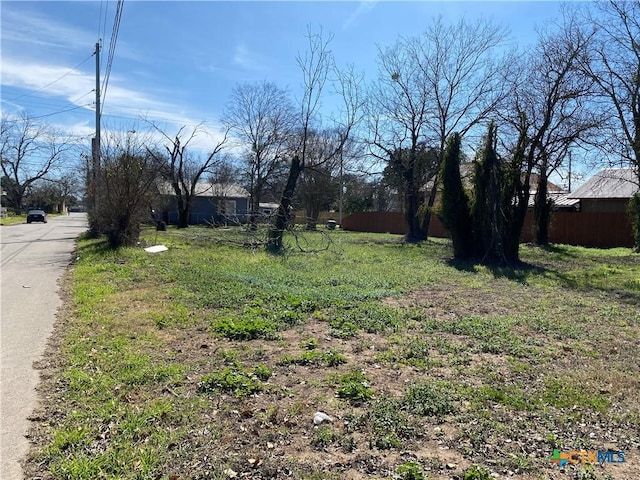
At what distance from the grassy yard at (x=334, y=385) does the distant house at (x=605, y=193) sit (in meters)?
22.6

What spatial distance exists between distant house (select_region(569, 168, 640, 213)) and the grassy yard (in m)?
22.6

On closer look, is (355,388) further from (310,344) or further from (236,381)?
(310,344)

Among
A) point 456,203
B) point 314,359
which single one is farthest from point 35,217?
point 314,359

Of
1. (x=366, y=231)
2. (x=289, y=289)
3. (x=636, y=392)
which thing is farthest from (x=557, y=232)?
(x=636, y=392)

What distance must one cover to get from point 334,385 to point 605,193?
100 feet

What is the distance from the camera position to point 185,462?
3000 mm

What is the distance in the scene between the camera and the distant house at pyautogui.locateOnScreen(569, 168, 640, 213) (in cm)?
2780

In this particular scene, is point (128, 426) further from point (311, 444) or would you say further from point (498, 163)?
point (498, 163)

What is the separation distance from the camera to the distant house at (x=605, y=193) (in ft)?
91.2

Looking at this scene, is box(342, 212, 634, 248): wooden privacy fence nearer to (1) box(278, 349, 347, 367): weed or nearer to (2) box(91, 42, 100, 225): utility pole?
(2) box(91, 42, 100, 225): utility pole

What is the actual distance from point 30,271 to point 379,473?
11.9 m

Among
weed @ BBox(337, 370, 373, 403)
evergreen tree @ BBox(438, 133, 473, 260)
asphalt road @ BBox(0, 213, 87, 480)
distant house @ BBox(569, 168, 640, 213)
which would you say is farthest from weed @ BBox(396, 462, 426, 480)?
distant house @ BBox(569, 168, 640, 213)

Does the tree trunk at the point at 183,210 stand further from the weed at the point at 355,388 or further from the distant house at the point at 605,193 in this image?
the weed at the point at 355,388

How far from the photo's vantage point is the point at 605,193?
28.8 metres
